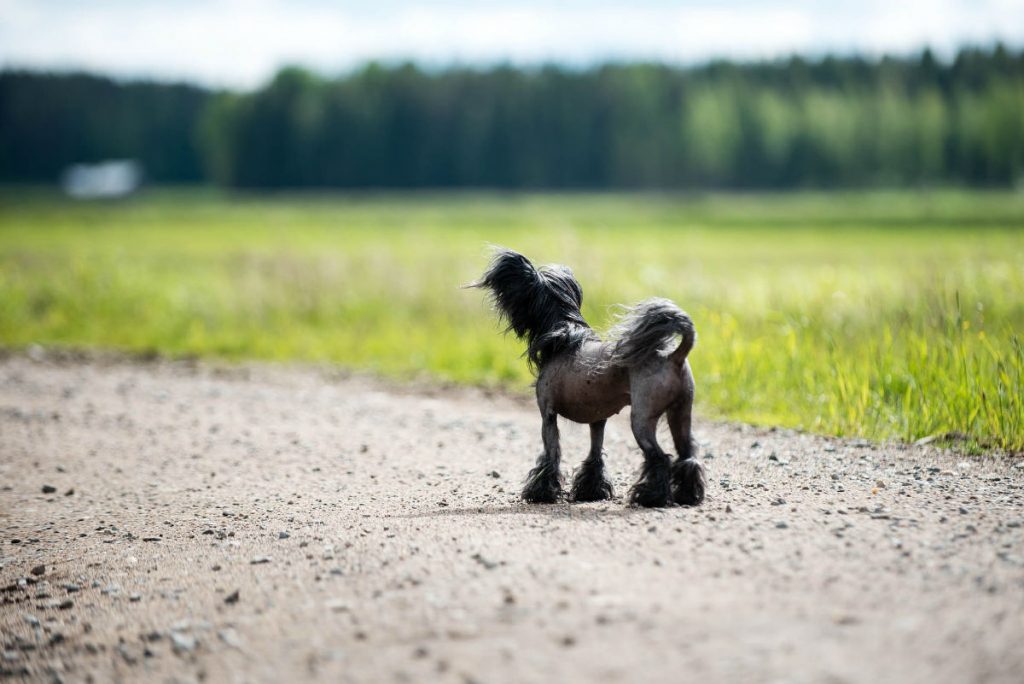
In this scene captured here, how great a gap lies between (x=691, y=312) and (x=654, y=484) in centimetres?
749

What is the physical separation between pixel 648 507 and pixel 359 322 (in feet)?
40.0

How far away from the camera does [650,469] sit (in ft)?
20.3

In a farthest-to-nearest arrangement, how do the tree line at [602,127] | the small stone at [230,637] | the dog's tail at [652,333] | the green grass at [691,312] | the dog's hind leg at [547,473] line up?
the tree line at [602,127], the green grass at [691,312], the dog's hind leg at [547,473], the dog's tail at [652,333], the small stone at [230,637]

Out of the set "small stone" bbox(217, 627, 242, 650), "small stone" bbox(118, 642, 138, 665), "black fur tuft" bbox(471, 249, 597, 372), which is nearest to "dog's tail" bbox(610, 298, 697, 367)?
"black fur tuft" bbox(471, 249, 597, 372)

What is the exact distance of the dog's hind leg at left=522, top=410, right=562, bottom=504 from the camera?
263 inches

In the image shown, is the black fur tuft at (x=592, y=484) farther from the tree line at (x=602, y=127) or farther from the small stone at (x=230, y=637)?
the tree line at (x=602, y=127)

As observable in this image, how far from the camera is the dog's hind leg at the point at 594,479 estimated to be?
672cm

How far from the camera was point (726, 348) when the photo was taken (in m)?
11.5

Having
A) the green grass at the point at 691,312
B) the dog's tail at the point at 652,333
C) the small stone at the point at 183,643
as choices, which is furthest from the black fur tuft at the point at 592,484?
the small stone at the point at 183,643

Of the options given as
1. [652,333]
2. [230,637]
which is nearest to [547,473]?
[652,333]

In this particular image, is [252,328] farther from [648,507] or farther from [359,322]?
[648,507]

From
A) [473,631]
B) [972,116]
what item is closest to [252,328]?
[473,631]

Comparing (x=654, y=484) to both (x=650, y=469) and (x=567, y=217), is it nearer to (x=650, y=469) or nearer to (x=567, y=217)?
(x=650, y=469)

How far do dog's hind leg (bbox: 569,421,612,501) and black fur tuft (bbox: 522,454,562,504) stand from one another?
0.12m
